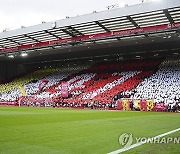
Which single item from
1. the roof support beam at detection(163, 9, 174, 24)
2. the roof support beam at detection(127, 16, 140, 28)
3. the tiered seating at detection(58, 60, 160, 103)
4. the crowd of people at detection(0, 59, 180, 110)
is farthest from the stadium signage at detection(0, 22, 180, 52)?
the tiered seating at detection(58, 60, 160, 103)

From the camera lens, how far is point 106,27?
90.8ft

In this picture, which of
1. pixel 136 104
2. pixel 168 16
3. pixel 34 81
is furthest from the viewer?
pixel 34 81

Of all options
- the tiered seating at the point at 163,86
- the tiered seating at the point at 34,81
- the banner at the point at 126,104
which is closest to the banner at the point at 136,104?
the banner at the point at 126,104

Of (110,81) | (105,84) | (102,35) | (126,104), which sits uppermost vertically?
(102,35)

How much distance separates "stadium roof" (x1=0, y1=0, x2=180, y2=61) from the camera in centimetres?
2364

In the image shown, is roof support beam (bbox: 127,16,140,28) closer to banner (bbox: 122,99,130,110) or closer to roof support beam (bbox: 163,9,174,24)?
roof support beam (bbox: 163,9,174,24)

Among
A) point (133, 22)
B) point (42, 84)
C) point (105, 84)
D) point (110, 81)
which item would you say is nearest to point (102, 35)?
point (133, 22)

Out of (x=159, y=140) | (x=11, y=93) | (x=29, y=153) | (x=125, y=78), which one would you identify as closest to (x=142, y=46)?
(x=125, y=78)

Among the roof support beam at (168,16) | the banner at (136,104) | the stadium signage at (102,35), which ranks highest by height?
the roof support beam at (168,16)

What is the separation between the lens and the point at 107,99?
29.4 m

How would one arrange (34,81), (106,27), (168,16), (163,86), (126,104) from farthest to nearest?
(34,81) → (163,86) → (106,27) → (126,104) → (168,16)

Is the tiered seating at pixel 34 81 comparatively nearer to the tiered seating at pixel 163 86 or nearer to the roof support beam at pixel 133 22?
the tiered seating at pixel 163 86

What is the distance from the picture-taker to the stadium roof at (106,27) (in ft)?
77.6

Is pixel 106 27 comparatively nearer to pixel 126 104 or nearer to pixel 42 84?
pixel 126 104
